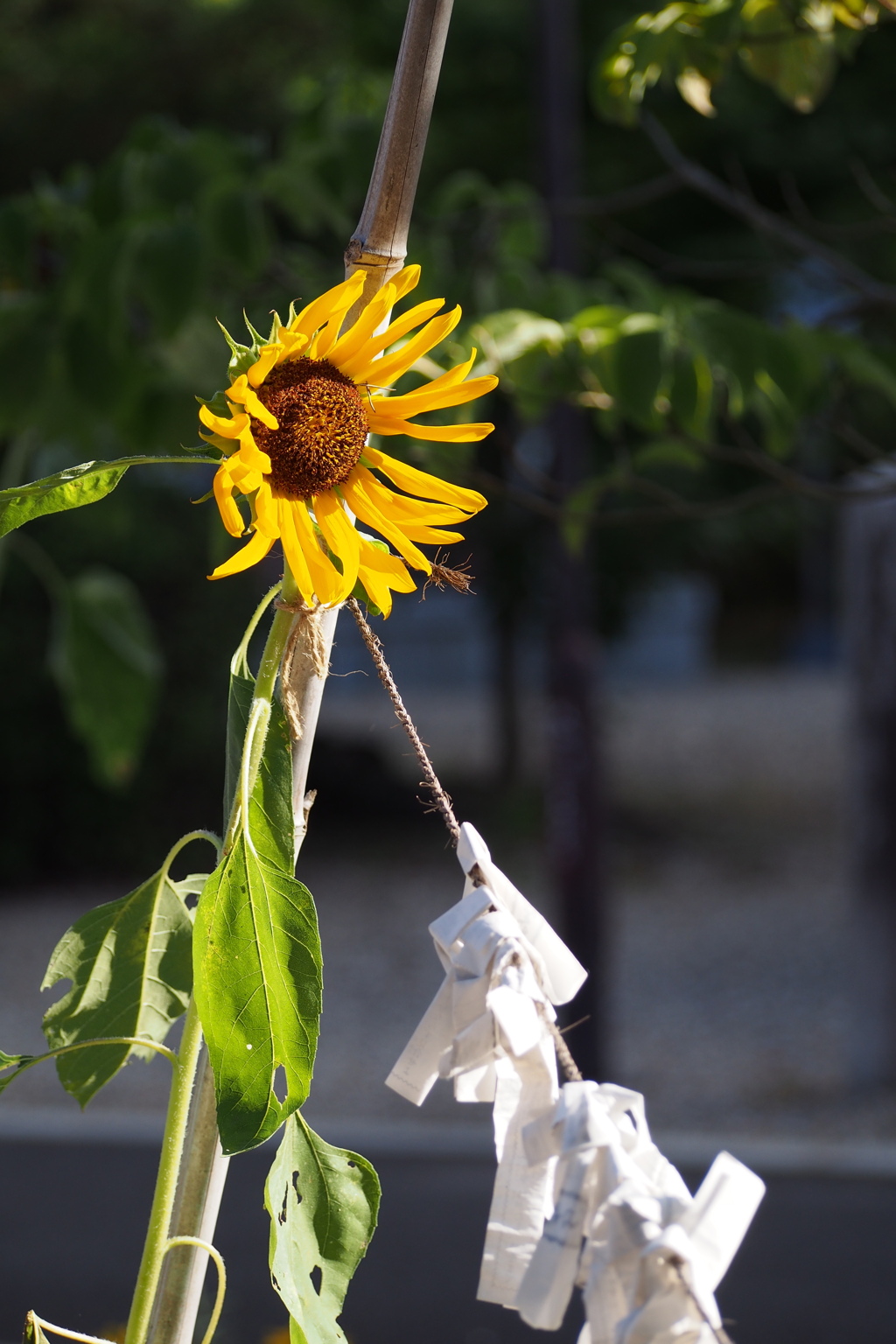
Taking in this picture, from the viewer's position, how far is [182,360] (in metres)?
1.75

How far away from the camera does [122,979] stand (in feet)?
2.81

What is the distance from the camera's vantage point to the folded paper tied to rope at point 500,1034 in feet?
2.11

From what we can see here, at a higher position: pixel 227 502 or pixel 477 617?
pixel 477 617

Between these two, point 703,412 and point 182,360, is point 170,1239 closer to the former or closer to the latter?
point 703,412

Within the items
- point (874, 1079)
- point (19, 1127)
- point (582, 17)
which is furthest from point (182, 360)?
point (582, 17)

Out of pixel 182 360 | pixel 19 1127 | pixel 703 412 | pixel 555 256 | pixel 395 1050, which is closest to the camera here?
pixel 703 412

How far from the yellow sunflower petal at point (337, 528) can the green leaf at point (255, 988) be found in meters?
0.16

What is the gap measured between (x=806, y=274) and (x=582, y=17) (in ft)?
12.9

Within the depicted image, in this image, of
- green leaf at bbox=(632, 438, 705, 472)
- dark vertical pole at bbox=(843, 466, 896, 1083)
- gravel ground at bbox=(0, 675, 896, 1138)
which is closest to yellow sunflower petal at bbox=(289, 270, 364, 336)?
green leaf at bbox=(632, 438, 705, 472)

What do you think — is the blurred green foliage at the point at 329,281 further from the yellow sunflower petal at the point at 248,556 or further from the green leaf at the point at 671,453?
the yellow sunflower petal at the point at 248,556

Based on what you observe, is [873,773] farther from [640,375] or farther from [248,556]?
[248,556]

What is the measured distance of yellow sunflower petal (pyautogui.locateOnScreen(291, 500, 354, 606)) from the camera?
67 cm

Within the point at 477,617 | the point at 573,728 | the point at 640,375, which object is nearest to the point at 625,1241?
the point at 640,375

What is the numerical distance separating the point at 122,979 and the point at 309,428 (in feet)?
1.40
